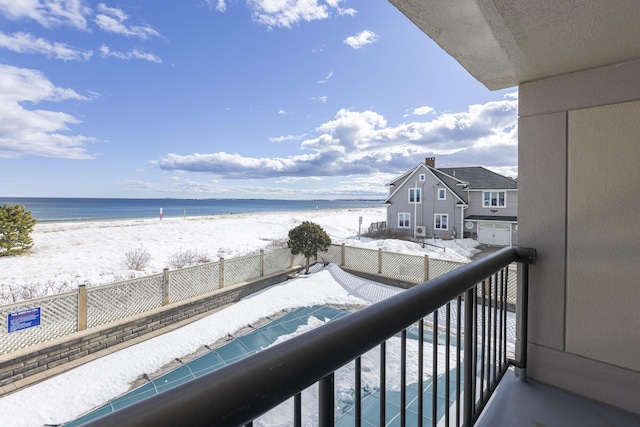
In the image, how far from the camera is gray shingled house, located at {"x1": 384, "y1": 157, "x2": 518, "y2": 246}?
13.4 m

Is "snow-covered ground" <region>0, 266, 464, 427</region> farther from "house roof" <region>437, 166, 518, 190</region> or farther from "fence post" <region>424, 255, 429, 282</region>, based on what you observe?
"house roof" <region>437, 166, 518, 190</region>

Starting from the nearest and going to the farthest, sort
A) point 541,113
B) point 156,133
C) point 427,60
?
point 541,113 → point 427,60 → point 156,133

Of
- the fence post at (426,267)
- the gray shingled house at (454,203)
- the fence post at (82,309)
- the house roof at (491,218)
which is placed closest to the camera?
the fence post at (82,309)

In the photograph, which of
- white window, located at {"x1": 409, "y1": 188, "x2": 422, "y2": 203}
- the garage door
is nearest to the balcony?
the garage door

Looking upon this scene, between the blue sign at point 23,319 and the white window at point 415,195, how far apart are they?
1422 centimetres

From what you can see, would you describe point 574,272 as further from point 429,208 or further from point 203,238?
point 203,238

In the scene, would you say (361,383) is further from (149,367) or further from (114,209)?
(114,209)

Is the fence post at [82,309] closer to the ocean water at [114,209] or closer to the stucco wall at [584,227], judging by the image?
the stucco wall at [584,227]

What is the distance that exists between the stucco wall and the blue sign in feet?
21.2

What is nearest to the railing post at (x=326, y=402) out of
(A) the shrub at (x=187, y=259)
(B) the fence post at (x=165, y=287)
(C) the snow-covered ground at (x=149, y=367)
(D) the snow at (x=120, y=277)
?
(C) the snow-covered ground at (x=149, y=367)

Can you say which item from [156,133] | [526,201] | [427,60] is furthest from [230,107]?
[526,201]

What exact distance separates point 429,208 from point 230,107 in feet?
43.5

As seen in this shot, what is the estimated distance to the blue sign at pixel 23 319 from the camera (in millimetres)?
4543

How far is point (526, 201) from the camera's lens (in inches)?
67.8
